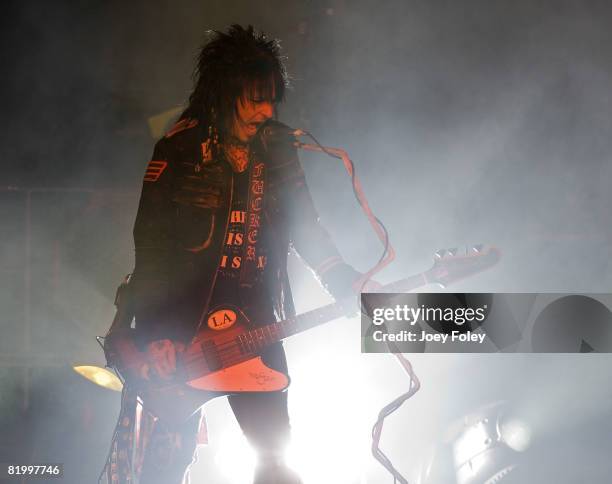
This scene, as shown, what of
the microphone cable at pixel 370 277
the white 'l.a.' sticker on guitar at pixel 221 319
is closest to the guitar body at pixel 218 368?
the white 'l.a.' sticker on guitar at pixel 221 319

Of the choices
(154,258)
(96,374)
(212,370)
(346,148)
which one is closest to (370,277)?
(212,370)

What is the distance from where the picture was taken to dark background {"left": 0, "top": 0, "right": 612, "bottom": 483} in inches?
107

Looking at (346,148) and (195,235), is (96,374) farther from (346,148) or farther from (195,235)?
(346,148)

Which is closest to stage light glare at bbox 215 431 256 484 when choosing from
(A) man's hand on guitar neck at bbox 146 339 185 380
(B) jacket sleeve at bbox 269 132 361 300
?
(A) man's hand on guitar neck at bbox 146 339 185 380

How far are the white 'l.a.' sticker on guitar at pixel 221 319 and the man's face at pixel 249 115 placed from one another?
1.85 feet

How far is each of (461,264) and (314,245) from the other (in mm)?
458

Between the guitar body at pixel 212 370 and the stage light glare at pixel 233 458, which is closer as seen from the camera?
the guitar body at pixel 212 370

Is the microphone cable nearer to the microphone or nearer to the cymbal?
the microphone

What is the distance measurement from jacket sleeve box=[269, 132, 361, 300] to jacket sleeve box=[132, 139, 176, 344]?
1.22ft

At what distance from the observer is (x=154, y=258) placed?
1.98m

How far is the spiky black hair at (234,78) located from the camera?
7.06ft

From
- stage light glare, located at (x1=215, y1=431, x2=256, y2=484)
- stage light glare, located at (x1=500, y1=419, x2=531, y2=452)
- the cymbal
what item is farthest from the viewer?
the cymbal

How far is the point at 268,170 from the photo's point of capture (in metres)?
2.15

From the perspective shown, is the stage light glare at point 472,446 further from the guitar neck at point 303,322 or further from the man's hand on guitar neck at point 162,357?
the man's hand on guitar neck at point 162,357
